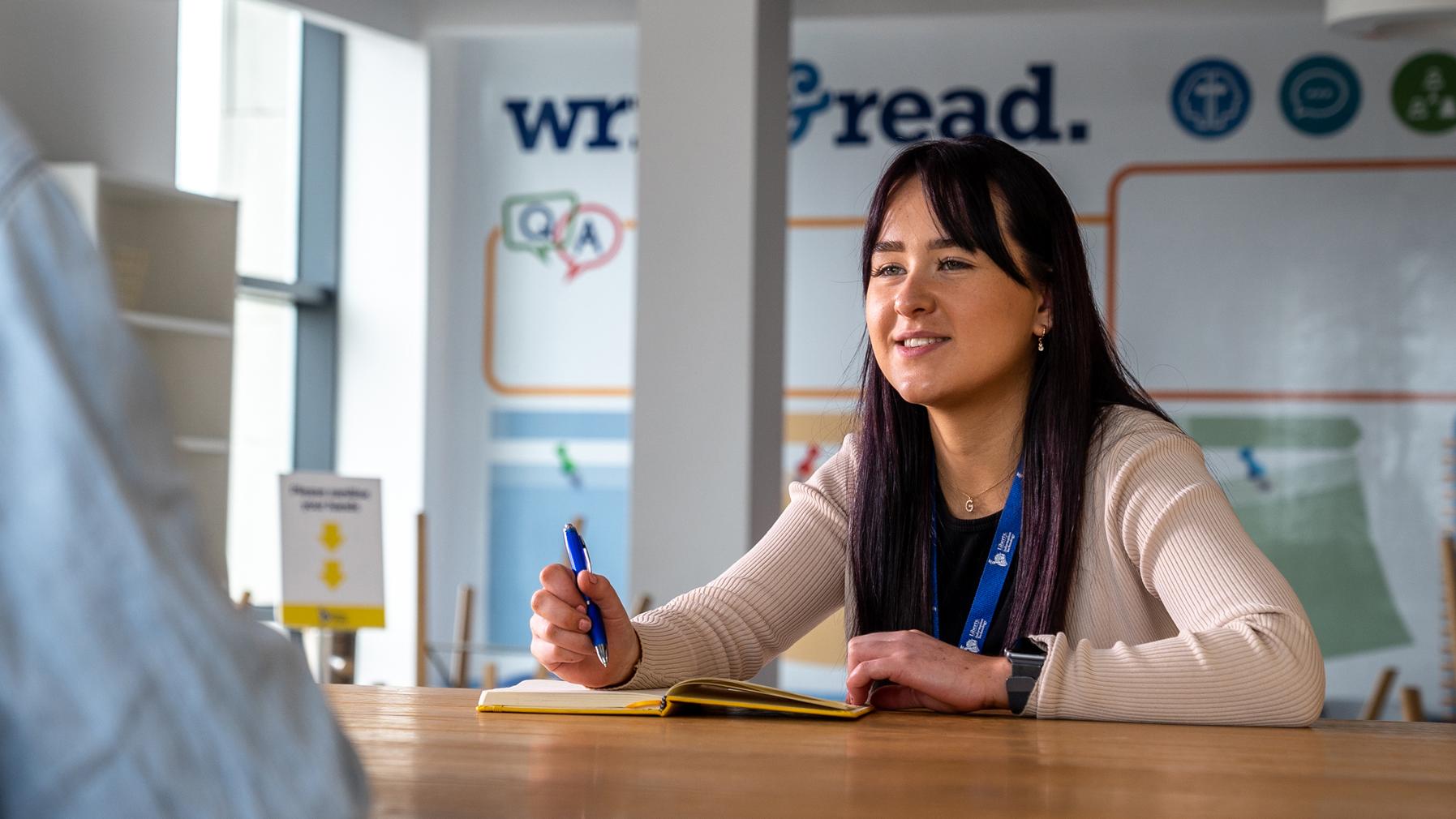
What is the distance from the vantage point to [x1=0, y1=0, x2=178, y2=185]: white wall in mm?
5137

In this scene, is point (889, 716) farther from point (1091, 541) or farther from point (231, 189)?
point (231, 189)

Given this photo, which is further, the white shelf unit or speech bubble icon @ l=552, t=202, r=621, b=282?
speech bubble icon @ l=552, t=202, r=621, b=282

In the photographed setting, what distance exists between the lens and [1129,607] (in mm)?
1897

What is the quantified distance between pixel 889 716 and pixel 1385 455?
17.0 ft

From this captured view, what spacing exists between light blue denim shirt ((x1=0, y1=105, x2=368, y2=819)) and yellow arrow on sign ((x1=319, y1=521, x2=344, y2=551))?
146 inches

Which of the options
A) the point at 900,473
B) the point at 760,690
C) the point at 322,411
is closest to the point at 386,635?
the point at 322,411

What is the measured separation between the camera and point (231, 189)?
6914 mm

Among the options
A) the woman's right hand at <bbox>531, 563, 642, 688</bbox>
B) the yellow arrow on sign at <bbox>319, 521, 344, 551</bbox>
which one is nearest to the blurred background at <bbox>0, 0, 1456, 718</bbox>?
the yellow arrow on sign at <bbox>319, 521, 344, 551</bbox>

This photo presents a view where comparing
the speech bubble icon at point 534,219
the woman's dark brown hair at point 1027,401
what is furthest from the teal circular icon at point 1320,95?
the woman's dark brown hair at point 1027,401

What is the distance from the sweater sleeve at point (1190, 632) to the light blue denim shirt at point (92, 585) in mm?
1178

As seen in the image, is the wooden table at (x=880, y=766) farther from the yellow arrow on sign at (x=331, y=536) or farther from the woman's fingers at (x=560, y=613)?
the yellow arrow on sign at (x=331, y=536)

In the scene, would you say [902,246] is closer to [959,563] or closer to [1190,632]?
[959,563]

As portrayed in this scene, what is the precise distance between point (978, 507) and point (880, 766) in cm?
97

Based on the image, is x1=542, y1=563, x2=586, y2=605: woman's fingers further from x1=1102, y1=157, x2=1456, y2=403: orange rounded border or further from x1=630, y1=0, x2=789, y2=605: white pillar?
x1=1102, y1=157, x2=1456, y2=403: orange rounded border
